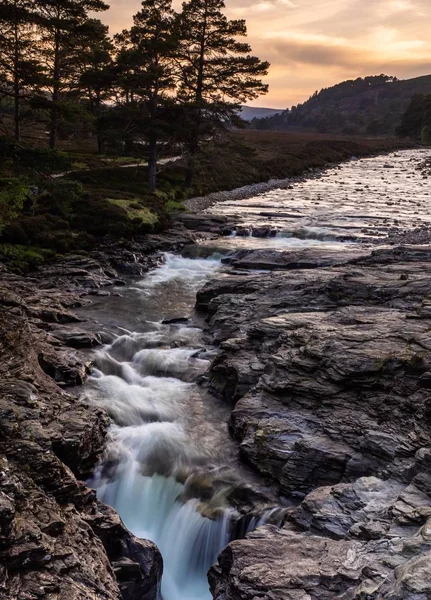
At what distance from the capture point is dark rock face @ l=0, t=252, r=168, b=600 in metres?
6.05

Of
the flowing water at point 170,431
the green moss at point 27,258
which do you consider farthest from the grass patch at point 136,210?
the green moss at point 27,258

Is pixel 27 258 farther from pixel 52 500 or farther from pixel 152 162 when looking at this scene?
pixel 152 162

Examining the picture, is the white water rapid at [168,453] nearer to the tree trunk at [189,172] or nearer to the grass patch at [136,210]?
the grass patch at [136,210]

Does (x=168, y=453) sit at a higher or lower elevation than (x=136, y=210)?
lower

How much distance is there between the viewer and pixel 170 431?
11922 millimetres

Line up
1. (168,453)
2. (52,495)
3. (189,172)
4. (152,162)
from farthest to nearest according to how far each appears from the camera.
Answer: (189,172)
(152,162)
(168,453)
(52,495)

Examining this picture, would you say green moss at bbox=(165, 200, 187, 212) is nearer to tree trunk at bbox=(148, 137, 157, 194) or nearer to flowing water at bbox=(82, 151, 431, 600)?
tree trunk at bbox=(148, 137, 157, 194)

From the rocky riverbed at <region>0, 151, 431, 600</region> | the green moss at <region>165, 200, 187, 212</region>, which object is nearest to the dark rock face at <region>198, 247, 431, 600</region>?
the rocky riverbed at <region>0, 151, 431, 600</region>

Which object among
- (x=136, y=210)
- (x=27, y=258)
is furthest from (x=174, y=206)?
(x=27, y=258)

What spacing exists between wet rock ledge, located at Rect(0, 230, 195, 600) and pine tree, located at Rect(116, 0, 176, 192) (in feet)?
81.7

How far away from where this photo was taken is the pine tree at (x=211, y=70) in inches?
1485

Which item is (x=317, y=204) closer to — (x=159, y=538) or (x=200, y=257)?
(x=200, y=257)

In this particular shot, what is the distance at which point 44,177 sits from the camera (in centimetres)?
1223

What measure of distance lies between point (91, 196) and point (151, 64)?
37.8 ft
